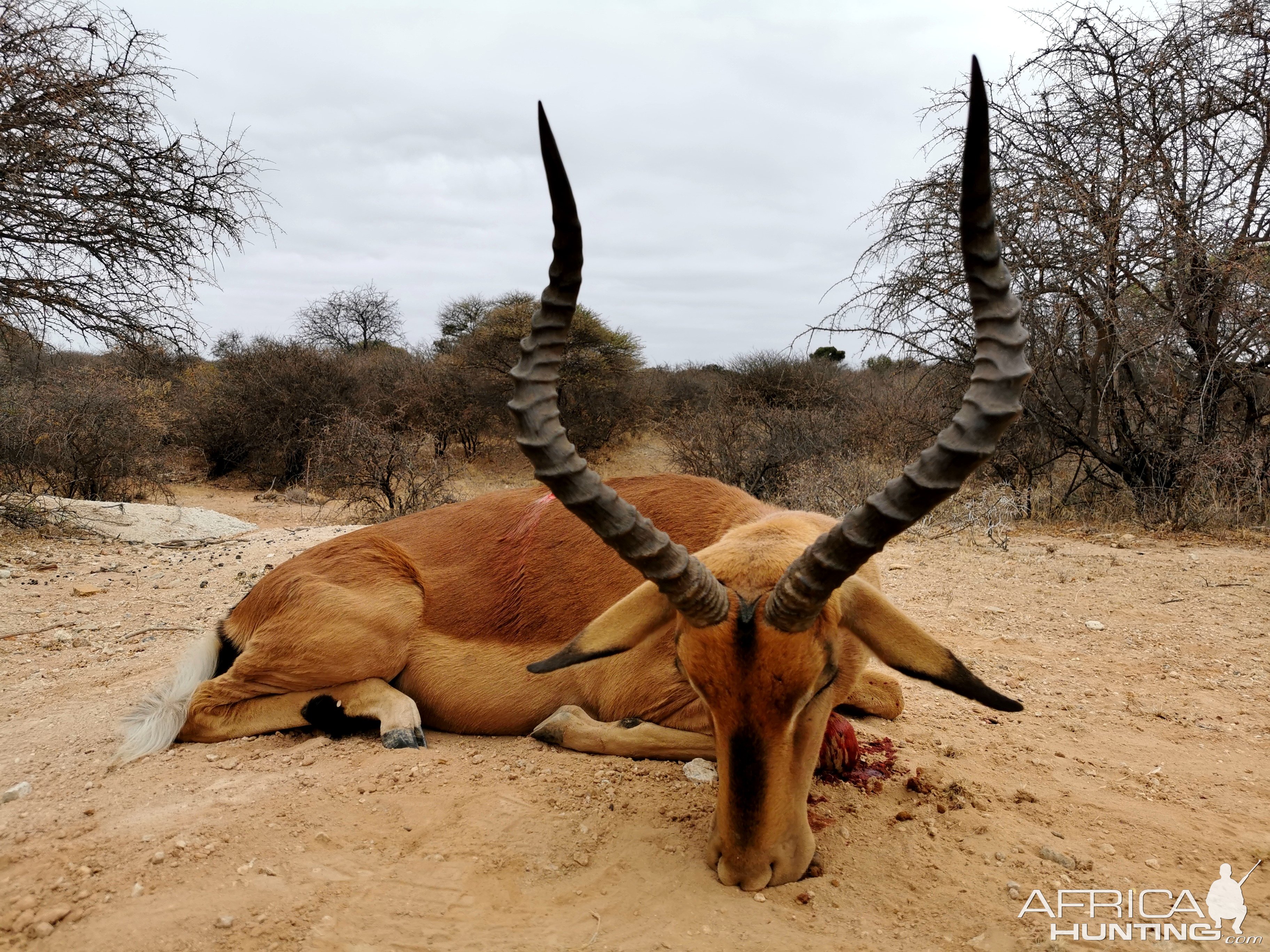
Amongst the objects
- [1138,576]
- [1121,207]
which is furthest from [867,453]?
[1138,576]

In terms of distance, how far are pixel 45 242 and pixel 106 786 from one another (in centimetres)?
917

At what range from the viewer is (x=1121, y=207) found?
33.6 ft

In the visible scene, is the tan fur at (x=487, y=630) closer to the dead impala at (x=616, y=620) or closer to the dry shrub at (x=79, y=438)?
the dead impala at (x=616, y=620)

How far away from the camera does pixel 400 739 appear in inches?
166

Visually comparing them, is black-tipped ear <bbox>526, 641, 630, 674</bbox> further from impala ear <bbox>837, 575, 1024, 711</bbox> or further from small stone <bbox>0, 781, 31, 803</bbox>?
small stone <bbox>0, 781, 31, 803</bbox>

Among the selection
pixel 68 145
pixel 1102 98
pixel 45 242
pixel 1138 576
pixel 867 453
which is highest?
pixel 1102 98

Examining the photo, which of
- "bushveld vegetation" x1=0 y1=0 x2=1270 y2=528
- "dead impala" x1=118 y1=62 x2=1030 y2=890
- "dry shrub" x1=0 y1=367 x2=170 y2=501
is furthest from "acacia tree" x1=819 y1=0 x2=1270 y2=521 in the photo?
"dry shrub" x1=0 y1=367 x2=170 y2=501

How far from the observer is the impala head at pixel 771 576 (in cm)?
244

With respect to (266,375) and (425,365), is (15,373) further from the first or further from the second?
(425,365)

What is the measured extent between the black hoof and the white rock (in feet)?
4.87

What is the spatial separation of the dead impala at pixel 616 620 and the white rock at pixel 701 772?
0.08 meters

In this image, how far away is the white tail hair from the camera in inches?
171

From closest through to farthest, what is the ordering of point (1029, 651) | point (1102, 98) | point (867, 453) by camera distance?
point (1029, 651)
point (1102, 98)
point (867, 453)

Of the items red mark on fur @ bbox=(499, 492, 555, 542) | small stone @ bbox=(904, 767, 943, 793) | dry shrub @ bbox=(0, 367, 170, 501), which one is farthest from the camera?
dry shrub @ bbox=(0, 367, 170, 501)
